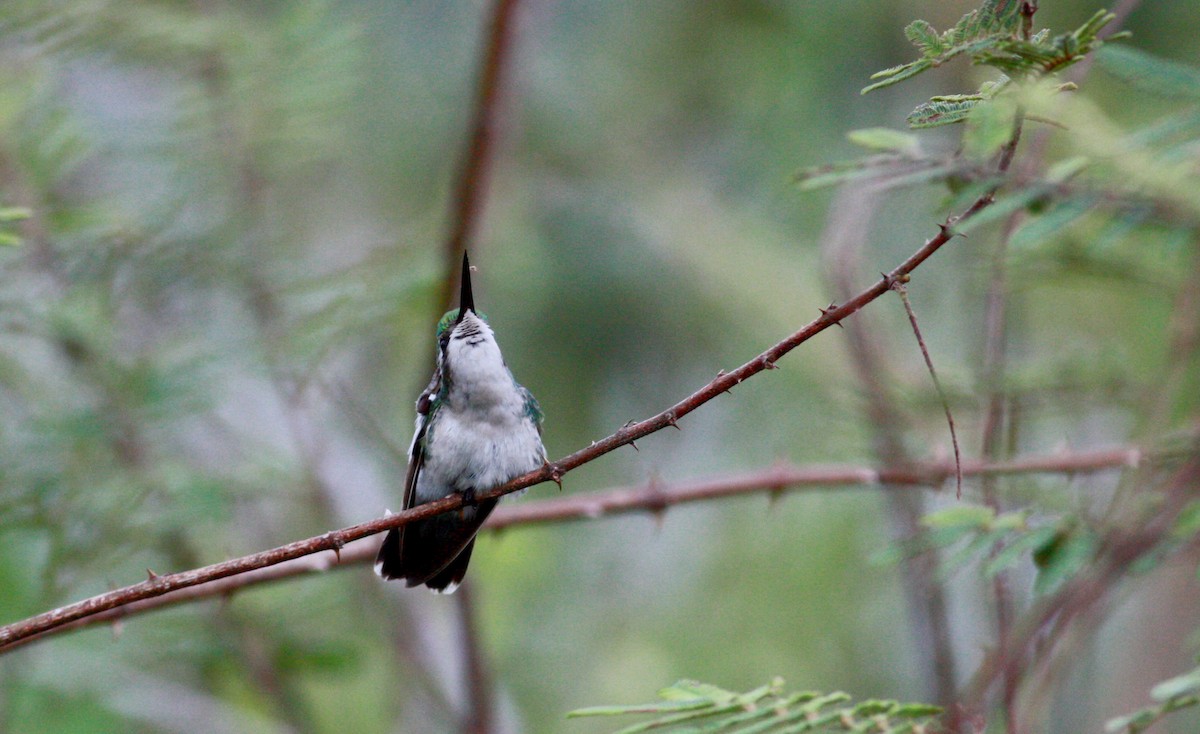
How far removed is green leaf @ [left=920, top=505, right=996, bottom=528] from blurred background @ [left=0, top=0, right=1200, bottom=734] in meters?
0.28

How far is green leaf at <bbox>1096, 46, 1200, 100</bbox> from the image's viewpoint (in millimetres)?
1605

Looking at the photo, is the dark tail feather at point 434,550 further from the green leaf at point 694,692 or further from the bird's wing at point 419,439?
the green leaf at point 694,692

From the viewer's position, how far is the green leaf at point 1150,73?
1605mm

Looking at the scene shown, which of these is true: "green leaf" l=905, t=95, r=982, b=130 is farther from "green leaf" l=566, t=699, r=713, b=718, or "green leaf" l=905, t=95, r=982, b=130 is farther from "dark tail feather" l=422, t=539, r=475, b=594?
"dark tail feather" l=422, t=539, r=475, b=594

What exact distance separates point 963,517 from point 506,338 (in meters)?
5.41

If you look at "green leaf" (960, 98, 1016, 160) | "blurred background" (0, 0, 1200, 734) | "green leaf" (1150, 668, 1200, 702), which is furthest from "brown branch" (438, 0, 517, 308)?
"green leaf" (1150, 668, 1200, 702)

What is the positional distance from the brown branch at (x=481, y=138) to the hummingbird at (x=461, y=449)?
0.41m

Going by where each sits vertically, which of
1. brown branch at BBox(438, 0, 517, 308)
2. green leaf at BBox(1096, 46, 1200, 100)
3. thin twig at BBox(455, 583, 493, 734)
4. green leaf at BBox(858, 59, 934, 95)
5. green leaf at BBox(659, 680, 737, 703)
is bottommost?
green leaf at BBox(659, 680, 737, 703)

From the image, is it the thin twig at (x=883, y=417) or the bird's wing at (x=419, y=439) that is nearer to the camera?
the thin twig at (x=883, y=417)

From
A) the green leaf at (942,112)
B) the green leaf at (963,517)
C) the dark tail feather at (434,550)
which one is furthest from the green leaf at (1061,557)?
the dark tail feather at (434,550)

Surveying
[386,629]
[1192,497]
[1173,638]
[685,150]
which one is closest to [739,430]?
[685,150]

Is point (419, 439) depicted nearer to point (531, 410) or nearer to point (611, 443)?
point (531, 410)

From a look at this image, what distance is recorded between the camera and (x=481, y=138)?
4094mm

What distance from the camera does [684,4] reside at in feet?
28.6
